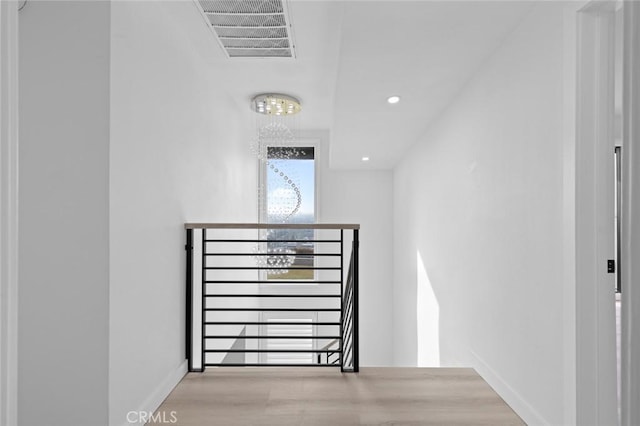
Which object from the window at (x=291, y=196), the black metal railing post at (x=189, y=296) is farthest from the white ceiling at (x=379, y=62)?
the black metal railing post at (x=189, y=296)

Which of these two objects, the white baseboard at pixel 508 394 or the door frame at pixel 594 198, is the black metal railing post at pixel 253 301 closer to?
the white baseboard at pixel 508 394

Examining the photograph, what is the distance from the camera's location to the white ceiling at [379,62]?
2.00m

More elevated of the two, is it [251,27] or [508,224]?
[251,27]

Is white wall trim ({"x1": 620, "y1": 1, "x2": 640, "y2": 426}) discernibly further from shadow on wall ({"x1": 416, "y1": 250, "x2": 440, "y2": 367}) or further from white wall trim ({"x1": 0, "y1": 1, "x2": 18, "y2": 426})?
shadow on wall ({"x1": 416, "y1": 250, "x2": 440, "y2": 367})

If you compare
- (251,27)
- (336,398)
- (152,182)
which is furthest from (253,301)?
(251,27)

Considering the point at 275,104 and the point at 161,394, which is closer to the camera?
the point at 161,394

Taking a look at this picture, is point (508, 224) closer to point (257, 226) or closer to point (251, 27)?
point (257, 226)

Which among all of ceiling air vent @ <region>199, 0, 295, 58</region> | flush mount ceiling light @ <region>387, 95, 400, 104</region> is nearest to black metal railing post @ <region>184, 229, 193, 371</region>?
ceiling air vent @ <region>199, 0, 295, 58</region>

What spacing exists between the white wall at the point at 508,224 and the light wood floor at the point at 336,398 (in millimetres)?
188

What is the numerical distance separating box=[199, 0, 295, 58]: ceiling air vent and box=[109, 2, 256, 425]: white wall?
0.44 ft

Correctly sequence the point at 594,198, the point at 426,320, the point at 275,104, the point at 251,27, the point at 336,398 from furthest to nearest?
the point at 275,104 → the point at 426,320 → the point at 251,27 → the point at 336,398 → the point at 594,198

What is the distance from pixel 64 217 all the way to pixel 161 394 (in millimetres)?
1145

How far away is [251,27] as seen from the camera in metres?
2.67

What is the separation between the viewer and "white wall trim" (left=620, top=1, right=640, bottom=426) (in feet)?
1.31
